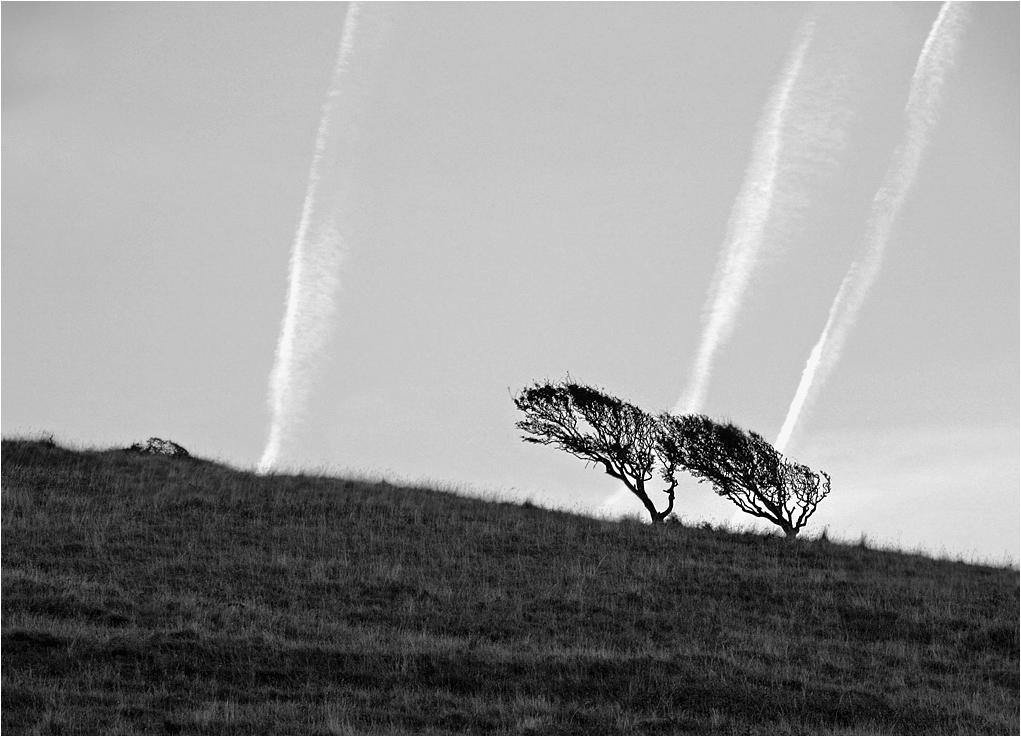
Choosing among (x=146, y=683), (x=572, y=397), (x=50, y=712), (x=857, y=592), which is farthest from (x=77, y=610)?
(x=572, y=397)

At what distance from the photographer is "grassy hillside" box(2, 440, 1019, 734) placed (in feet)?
52.4

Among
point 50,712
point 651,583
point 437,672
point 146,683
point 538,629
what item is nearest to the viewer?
point 50,712

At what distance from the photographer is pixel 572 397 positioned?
48.5 meters

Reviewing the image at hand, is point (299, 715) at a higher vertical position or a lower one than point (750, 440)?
lower

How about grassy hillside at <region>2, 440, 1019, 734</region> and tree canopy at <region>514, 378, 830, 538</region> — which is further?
tree canopy at <region>514, 378, 830, 538</region>

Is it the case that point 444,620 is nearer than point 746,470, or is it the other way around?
point 444,620

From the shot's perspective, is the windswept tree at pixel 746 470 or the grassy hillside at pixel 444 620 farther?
the windswept tree at pixel 746 470

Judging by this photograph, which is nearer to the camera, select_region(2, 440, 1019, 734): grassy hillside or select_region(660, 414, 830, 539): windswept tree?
select_region(2, 440, 1019, 734): grassy hillside

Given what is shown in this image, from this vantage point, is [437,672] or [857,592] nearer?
[437,672]

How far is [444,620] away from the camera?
22.0 metres

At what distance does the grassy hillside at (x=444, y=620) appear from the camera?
15977 millimetres

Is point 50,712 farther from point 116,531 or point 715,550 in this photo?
point 715,550

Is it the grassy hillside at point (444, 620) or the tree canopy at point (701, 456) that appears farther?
the tree canopy at point (701, 456)

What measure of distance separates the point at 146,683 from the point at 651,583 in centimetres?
1406
